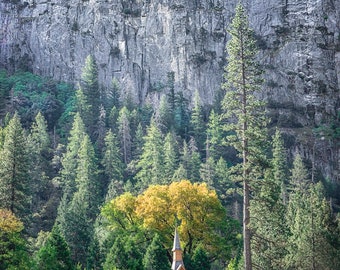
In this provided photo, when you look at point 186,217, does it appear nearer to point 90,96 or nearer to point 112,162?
point 112,162

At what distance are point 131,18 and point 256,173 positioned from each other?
7145 centimetres

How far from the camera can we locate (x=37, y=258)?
40.7m

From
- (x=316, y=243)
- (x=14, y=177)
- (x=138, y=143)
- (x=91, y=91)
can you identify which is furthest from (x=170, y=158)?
(x=316, y=243)

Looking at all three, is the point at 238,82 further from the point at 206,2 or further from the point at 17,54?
the point at 17,54

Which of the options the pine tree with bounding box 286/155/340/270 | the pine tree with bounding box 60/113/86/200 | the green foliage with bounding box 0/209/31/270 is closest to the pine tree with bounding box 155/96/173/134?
the pine tree with bounding box 60/113/86/200

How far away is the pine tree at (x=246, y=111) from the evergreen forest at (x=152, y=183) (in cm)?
6

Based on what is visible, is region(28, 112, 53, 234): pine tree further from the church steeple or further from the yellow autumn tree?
the church steeple

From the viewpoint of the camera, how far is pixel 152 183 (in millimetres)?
68938

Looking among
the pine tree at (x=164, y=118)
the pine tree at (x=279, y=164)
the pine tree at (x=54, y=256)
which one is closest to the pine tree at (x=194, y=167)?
the pine tree at (x=279, y=164)

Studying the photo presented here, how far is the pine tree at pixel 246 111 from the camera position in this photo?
108 ft

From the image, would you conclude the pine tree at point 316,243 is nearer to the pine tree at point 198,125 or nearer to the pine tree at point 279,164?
the pine tree at point 279,164

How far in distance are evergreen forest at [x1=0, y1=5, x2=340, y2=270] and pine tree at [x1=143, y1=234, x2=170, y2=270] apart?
0.28 ft

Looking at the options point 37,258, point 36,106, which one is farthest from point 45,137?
point 37,258

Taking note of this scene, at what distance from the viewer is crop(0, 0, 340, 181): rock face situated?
9369 centimetres
